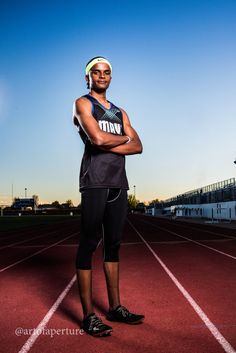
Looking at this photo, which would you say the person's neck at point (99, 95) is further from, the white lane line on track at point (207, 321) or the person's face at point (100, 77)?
the white lane line on track at point (207, 321)

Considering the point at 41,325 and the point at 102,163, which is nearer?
the point at 102,163

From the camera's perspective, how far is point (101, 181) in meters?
3.15

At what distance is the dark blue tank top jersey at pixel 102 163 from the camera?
10.4 ft

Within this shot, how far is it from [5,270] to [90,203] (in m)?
5.01

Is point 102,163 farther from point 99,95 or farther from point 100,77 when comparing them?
point 100,77

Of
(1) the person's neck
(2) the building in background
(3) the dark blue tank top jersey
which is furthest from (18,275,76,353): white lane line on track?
(2) the building in background

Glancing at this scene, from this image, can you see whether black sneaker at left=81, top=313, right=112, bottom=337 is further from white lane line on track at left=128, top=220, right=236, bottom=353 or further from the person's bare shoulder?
the person's bare shoulder

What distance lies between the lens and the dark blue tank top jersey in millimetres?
3164

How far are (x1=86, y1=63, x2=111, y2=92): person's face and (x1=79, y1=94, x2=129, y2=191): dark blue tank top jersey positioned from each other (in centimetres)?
13

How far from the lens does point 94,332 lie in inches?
120

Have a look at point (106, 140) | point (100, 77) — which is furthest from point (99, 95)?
point (106, 140)

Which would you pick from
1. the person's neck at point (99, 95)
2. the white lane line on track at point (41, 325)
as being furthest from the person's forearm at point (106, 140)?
the white lane line on track at point (41, 325)

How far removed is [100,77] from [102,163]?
81 cm

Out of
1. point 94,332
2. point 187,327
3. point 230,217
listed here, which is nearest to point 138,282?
point 187,327
